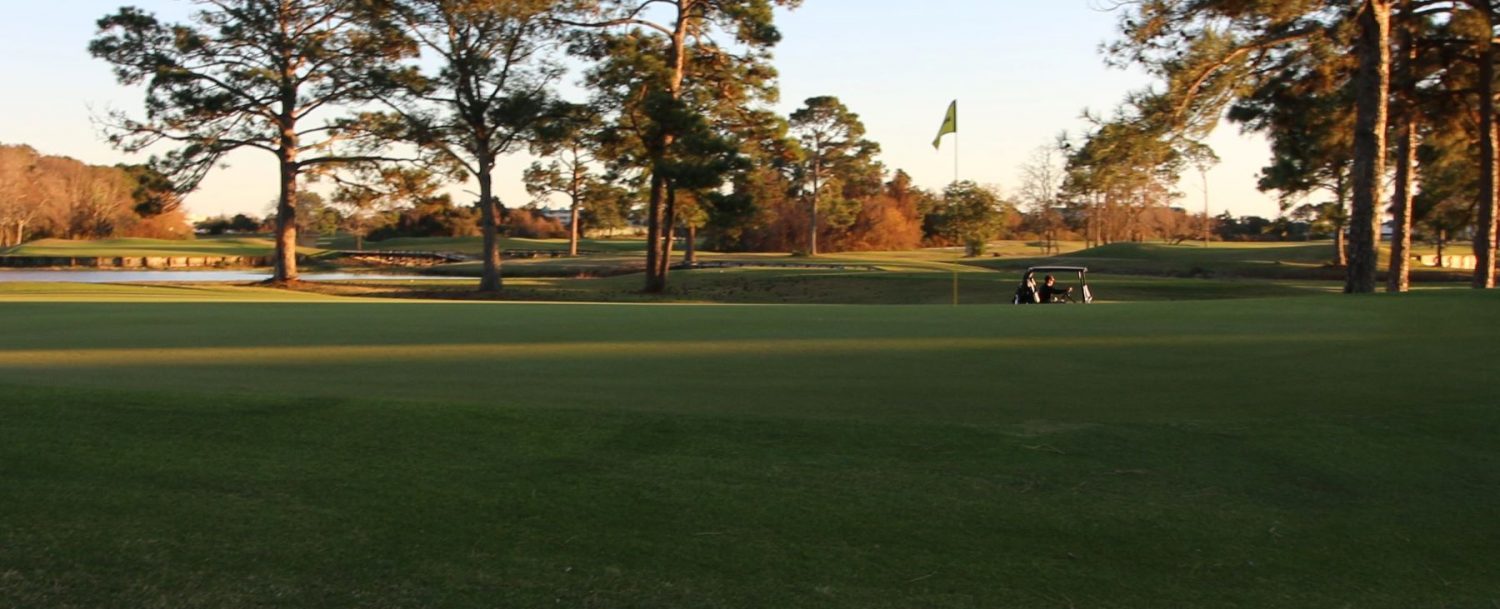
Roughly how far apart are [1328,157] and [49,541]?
3743cm

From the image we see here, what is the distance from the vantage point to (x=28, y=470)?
18.8 ft

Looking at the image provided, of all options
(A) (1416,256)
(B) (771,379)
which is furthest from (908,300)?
(A) (1416,256)

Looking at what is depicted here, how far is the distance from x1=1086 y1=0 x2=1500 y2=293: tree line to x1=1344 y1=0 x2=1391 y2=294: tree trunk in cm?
3

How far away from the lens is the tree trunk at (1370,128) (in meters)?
23.1

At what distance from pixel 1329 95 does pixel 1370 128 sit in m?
6.01

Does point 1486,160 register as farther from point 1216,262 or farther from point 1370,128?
point 1216,262

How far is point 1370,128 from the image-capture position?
23297 millimetres

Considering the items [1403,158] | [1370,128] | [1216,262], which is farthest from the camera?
[1216,262]

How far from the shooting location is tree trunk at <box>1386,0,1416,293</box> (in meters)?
27.9

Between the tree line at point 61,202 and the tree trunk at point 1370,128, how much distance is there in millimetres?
85821

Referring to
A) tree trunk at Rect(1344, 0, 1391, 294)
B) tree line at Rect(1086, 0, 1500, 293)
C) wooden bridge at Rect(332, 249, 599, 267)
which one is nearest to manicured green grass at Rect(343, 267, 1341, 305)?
tree line at Rect(1086, 0, 1500, 293)

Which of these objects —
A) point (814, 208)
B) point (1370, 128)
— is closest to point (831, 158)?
point (814, 208)

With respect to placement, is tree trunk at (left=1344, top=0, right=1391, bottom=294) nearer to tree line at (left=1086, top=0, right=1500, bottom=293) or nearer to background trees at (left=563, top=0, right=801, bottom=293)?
tree line at (left=1086, top=0, right=1500, bottom=293)

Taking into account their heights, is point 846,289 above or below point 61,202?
below
